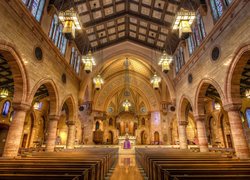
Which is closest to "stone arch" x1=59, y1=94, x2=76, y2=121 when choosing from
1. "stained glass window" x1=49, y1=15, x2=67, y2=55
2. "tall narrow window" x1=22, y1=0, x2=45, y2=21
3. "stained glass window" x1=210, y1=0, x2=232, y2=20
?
"stained glass window" x1=49, y1=15, x2=67, y2=55

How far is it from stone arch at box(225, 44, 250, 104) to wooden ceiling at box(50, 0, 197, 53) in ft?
19.3

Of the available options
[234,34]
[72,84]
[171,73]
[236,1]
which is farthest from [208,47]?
[72,84]

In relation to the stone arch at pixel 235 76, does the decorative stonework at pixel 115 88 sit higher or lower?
higher

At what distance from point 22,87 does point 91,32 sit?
936 centimetres

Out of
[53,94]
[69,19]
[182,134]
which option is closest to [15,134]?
[53,94]

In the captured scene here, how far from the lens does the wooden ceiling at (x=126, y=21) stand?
39.9ft

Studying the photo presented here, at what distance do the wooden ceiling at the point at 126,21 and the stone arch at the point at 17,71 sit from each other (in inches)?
203

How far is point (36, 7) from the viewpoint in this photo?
9.20 m

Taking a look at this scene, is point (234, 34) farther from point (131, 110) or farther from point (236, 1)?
point (131, 110)

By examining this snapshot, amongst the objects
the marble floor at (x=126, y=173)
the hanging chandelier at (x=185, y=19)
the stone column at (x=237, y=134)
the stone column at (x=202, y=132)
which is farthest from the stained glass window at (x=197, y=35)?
the marble floor at (x=126, y=173)

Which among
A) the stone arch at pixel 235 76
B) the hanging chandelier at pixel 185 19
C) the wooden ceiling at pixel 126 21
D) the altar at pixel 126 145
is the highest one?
the wooden ceiling at pixel 126 21

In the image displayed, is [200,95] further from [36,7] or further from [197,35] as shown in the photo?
[36,7]

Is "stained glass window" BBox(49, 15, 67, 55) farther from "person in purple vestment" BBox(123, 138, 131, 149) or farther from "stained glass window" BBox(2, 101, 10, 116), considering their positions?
"person in purple vestment" BBox(123, 138, 131, 149)

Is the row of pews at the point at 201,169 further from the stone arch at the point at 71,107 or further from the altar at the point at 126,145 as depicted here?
the altar at the point at 126,145
